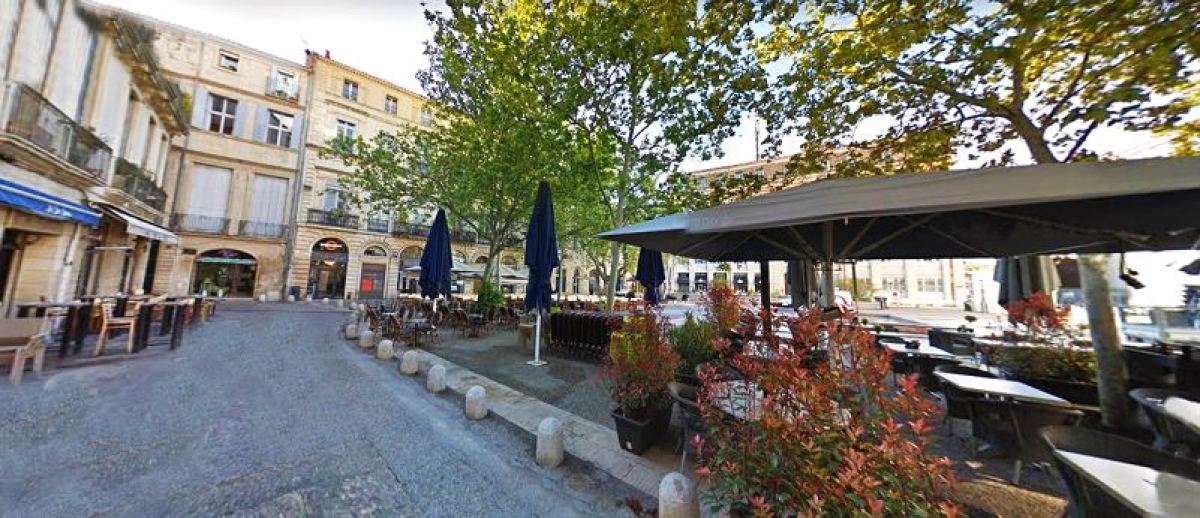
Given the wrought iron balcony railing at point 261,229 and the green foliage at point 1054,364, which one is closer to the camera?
the green foliage at point 1054,364

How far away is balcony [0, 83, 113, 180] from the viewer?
22.4ft

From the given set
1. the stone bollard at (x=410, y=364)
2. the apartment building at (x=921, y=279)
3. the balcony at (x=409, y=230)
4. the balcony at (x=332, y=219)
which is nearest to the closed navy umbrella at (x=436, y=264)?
the stone bollard at (x=410, y=364)

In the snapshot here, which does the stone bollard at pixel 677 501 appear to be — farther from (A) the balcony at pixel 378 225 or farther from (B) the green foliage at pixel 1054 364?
(A) the balcony at pixel 378 225

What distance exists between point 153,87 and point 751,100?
1896 centimetres

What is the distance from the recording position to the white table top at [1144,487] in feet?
5.47

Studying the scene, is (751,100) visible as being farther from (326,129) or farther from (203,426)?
(326,129)

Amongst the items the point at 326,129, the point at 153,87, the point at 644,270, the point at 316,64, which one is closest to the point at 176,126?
the point at 153,87

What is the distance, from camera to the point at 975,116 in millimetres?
5383

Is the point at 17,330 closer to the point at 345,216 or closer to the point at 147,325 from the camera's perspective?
the point at 147,325

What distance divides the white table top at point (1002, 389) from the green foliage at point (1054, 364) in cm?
158

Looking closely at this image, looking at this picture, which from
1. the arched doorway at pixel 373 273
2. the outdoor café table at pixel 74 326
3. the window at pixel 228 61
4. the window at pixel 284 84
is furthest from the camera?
the arched doorway at pixel 373 273

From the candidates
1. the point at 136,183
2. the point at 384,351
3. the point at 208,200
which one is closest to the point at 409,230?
the point at 208,200

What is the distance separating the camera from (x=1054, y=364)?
4.87 m

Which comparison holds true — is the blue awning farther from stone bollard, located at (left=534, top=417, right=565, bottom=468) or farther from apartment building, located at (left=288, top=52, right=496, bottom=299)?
apartment building, located at (left=288, top=52, right=496, bottom=299)
